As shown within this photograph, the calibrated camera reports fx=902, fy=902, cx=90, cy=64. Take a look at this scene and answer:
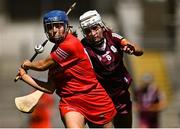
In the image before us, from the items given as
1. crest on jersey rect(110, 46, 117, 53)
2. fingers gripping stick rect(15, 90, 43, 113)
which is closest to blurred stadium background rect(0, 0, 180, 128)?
fingers gripping stick rect(15, 90, 43, 113)

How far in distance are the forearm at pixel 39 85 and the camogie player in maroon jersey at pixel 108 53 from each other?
54 cm

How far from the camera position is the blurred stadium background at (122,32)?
22719mm

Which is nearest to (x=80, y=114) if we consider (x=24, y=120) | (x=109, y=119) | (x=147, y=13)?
(x=109, y=119)

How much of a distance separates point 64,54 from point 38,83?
505 millimetres

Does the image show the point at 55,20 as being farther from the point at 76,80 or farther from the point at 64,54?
the point at 76,80

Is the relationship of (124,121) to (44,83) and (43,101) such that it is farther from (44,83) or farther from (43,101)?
(43,101)

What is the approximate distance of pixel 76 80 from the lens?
377 inches

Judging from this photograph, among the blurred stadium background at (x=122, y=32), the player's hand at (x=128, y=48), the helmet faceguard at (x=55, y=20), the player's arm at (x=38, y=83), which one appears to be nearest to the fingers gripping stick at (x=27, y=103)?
the player's arm at (x=38, y=83)

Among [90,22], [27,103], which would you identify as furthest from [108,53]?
[27,103]

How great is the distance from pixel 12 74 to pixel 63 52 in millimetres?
14442

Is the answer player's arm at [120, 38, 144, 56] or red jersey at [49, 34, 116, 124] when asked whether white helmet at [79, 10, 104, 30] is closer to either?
red jersey at [49, 34, 116, 124]

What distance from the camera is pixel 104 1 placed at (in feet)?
87.3

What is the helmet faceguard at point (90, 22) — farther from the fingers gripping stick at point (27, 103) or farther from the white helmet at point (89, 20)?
the fingers gripping stick at point (27, 103)

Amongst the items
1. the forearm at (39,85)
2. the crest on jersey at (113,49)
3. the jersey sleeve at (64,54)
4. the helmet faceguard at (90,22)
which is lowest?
the forearm at (39,85)
